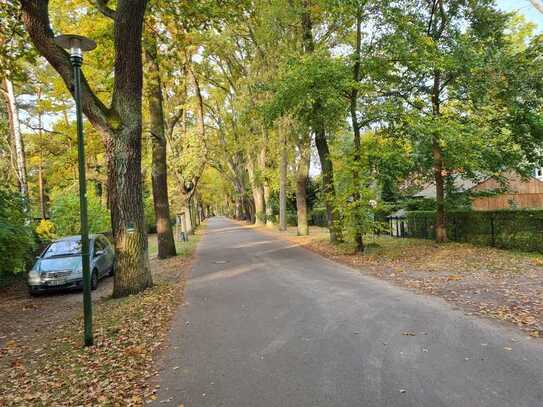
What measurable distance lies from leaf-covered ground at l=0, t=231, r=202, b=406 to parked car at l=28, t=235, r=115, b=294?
3039mm

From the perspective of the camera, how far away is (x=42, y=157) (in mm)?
27000

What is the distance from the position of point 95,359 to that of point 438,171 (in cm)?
1423

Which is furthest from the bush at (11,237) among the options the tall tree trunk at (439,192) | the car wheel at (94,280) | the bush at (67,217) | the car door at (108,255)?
the tall tree trunk at (439,192)

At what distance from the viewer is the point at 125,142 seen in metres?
9.52

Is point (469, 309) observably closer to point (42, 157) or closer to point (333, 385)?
point (333, 385)

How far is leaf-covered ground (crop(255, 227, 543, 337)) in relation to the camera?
276 inches

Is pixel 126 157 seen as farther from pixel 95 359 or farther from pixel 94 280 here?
pixel 95 359

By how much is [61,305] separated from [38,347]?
3.95 meters

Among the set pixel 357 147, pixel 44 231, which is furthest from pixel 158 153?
pixel 357 147

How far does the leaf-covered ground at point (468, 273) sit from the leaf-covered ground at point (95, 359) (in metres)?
5.35

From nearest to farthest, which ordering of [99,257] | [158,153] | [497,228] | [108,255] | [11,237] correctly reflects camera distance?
[11,237], [99,257], [108,255], [497,228], [158,153]

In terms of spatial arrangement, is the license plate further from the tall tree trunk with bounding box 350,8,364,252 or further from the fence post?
the fence post

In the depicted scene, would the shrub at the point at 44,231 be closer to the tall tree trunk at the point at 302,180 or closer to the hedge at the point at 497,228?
the tall tree trunk at the point at 302,180

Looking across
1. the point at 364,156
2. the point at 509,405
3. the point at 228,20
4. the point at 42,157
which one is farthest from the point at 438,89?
the point at 42,157
